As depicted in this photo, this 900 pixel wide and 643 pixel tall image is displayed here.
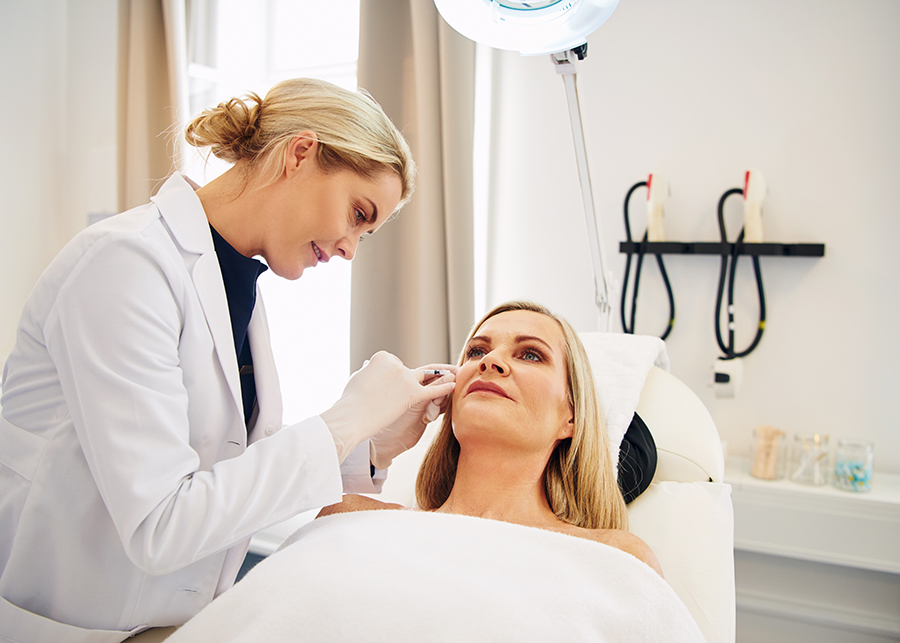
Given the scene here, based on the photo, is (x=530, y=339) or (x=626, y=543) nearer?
(x=626, y=543)

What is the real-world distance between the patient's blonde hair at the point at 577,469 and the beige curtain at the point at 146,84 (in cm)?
196

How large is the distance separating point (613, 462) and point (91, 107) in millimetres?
2732

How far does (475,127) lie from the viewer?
240 cm

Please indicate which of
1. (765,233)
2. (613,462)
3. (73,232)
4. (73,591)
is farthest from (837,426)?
(73,232)

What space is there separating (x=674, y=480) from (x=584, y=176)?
29.8 inches

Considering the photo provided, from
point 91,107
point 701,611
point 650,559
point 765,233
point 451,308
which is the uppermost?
point 91,107

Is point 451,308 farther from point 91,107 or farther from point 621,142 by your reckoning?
point 91,107

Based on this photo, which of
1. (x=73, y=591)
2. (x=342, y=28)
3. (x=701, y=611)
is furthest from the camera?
(x=342, y=28)

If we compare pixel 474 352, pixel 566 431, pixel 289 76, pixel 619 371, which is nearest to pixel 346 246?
pixel 474 352

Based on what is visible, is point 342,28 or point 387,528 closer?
point 387,528

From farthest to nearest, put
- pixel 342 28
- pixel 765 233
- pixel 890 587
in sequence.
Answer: pixel 342 28
pixel 765 233
pixel 890 587

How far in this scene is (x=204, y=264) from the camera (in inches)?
36.4

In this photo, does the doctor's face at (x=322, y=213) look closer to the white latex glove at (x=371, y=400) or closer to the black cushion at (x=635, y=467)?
the white latex glove at (x=371, y=400)

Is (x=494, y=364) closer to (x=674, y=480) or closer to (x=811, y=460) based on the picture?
(x=674, y=480)
